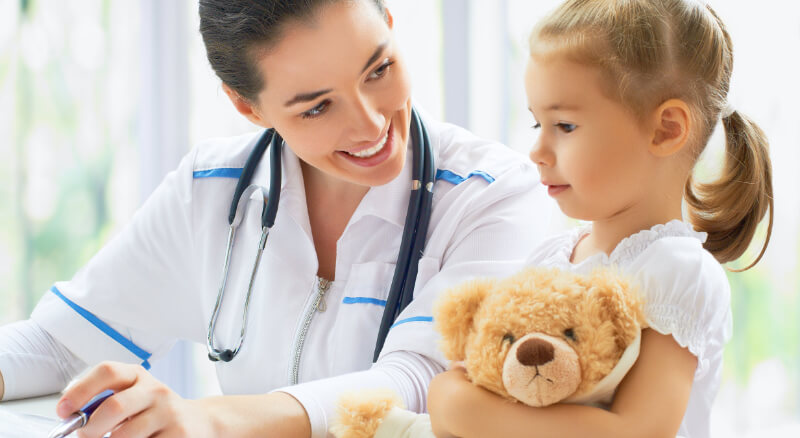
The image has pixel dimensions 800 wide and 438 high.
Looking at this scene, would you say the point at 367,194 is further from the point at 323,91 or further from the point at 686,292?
the point at 686,292

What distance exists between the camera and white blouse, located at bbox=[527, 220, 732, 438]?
76 cm

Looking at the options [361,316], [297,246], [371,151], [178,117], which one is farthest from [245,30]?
[178,117]

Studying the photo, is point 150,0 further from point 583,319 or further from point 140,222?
point 583,319

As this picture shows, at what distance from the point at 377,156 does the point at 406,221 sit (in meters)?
0.12

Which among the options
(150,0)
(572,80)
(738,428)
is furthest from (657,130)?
(150,0)

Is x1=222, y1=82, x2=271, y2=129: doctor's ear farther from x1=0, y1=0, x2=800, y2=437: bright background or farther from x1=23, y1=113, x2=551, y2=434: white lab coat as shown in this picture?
x1=0, y1=0, x2=800, y2=437: bright background

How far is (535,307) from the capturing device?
69 centimetres

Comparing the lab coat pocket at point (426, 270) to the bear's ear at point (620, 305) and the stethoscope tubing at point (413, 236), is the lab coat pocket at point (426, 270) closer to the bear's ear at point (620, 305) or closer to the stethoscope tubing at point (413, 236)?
the stethoscope tubing at point (413, 236)

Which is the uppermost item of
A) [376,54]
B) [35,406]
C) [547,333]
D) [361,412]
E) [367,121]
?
[376,54]

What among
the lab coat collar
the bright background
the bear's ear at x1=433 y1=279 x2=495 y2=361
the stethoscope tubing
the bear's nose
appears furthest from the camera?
the bright background

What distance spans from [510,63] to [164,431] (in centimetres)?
163

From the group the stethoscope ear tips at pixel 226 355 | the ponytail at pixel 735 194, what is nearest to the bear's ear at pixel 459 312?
the ponytail at pixel 735 194

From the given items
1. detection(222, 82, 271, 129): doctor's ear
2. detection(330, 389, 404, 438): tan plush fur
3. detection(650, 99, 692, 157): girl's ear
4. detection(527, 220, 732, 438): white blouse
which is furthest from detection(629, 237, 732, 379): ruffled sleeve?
detection(222, 82, 271, 129): doctor's ear

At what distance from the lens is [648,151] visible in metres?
0.87
